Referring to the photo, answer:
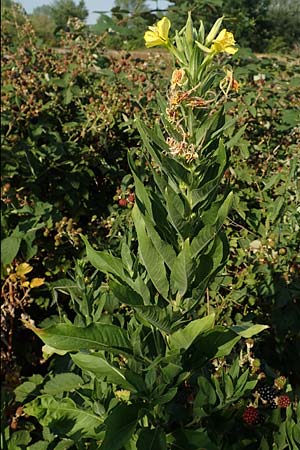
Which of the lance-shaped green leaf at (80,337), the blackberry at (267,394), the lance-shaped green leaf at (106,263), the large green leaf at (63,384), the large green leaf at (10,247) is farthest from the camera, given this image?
the large green leaf at (10,247)

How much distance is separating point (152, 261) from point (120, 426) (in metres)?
0.38

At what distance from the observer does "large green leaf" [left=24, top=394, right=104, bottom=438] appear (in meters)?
1.53

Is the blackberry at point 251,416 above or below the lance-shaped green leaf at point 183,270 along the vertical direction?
below

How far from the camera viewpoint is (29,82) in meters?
3.34

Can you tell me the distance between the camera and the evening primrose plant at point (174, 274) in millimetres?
1219

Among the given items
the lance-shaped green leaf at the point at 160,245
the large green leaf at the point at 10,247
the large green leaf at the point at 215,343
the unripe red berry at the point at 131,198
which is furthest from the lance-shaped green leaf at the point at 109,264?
the unripe red berry at the point at 131,198

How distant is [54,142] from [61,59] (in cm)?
116

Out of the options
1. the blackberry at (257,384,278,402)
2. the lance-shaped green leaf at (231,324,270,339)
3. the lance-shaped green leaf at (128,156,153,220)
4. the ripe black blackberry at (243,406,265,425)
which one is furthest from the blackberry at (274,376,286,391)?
the lance-shaped green leaf at (128,156,153,220)

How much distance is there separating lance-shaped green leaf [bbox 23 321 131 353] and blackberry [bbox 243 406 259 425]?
480 millimetres

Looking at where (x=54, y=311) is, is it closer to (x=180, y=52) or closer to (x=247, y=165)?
(x=247, y=165)

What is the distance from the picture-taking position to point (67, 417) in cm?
158

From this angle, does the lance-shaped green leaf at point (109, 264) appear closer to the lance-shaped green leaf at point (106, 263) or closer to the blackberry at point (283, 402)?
the lance-shaped green leaf at point (106, 263)

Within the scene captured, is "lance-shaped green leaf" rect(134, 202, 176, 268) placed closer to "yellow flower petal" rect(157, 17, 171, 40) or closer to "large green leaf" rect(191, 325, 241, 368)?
"large green leaf" rect(191, 325, 241, 368)

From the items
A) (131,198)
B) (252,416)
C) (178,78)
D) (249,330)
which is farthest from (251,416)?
(131,198)
